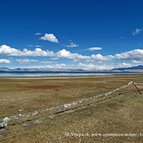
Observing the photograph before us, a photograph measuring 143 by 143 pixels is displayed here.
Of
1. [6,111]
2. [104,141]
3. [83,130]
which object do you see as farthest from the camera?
[6,111]

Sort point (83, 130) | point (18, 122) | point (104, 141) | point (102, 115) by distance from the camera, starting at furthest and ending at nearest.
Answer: point (102, 115) < point (18, 122) < point (83, 130) < point (104, 141)

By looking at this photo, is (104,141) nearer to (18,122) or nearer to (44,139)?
(44,139)

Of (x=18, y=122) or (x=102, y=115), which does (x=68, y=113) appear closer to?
(x=102, y=115)

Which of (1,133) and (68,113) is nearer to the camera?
(1,133)

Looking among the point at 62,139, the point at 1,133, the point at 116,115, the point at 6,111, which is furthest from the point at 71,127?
the point at 6,111

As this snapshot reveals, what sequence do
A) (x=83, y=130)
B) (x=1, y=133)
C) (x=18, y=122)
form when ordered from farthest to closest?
(x=18, y=122) → (x=83, y=130) → (x=1, y=133)

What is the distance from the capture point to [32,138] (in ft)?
62.7

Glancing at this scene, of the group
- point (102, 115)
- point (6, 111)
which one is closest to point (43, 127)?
point (102, 115)

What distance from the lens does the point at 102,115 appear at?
93.5 ft

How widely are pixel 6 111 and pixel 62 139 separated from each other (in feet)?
49.9

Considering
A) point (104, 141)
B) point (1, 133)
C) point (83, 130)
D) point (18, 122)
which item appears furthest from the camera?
point (18, 122)

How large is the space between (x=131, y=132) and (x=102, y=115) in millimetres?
7140

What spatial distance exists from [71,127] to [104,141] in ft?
15.0

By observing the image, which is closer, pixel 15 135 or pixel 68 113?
pixel 15 135
